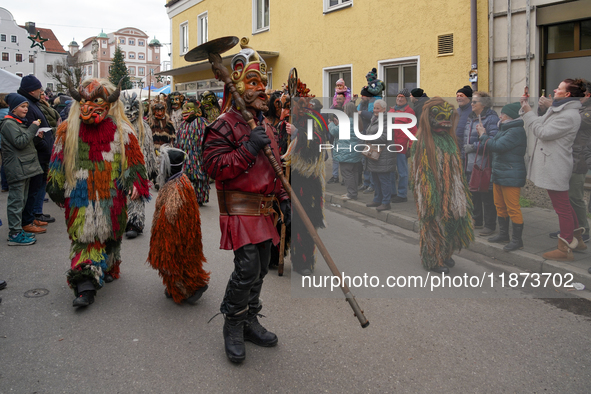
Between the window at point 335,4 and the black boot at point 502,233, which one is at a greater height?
the window at point 335,4

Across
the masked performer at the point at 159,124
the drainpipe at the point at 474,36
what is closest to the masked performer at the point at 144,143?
the masked performer at the point at 159,124

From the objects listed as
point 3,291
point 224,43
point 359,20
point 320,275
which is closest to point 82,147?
point 3,291

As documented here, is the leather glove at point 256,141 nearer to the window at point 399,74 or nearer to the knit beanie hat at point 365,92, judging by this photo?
the knit beanie hat at point 365,92

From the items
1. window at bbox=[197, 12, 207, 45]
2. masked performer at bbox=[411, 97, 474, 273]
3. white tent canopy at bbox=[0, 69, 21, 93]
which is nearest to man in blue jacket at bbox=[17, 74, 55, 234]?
masked performer at bbox=[411, 97, 474, 273]

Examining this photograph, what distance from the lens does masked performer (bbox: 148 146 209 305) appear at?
3.98 metres

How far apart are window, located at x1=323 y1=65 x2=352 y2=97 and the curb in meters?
8.71

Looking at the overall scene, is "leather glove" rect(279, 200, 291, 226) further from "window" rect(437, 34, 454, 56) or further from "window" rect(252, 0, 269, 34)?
"window" rect(252, 0, 269, 34)

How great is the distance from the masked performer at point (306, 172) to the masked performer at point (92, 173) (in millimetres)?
1484

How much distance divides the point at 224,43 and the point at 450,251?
236 cm

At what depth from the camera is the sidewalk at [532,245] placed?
11.9 feet

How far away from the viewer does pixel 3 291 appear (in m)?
4.45

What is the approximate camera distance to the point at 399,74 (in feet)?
35.7

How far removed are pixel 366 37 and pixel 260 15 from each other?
613 centimetres

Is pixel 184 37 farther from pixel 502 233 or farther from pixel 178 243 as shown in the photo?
pixel 502 233
